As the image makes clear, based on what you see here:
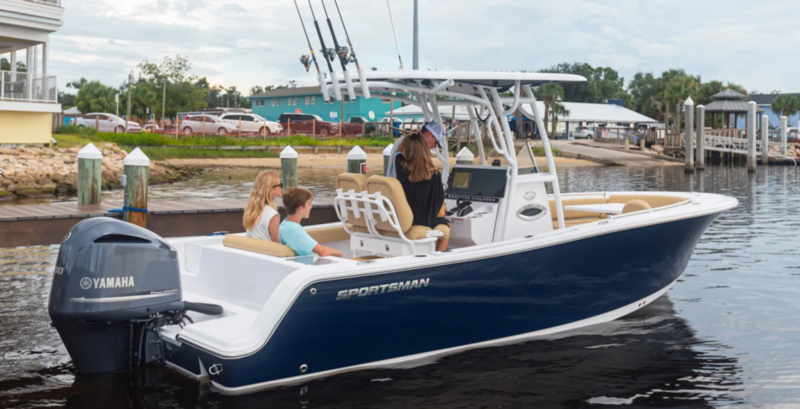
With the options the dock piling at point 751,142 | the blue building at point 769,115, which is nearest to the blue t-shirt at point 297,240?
the dock piling at point 751,142

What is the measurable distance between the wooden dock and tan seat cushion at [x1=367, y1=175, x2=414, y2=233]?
4.19m

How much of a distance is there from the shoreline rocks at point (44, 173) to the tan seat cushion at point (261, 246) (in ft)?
50.2

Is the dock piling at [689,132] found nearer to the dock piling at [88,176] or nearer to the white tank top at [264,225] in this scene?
the dock piling at [88,176]

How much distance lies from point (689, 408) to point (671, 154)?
42.3 metres

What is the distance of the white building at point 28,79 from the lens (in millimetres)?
24219

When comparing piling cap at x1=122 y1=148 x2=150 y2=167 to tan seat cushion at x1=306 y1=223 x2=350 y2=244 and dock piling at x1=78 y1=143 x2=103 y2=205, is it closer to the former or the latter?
dock piling at x1=78 y1=143 x2=103 y2=205

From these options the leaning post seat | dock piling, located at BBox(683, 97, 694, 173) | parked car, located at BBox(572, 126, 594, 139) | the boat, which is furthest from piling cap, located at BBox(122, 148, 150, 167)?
parked car, located at BBox(572, 126, 594, 139)

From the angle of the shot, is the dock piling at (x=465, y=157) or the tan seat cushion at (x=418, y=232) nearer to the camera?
the tan seat cushion at (x=418, y=232)

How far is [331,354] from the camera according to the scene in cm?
553

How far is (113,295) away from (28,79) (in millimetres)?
21880

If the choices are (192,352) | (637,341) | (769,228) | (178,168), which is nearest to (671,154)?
(178,168)

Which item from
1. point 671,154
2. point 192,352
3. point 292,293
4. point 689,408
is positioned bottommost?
point 689,408

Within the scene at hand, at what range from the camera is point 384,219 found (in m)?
6.33

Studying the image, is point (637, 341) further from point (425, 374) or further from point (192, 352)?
point (192, 352)
